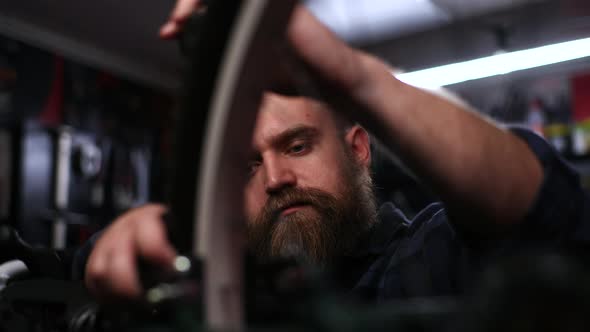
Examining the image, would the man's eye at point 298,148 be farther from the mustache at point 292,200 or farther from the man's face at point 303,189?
the mustache at point 292,200

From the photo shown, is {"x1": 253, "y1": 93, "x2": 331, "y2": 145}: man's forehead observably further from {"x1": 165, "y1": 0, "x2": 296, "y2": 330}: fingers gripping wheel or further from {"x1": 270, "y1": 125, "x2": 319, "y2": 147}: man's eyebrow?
{"x1": 165, "y1": 0, "x2": 296, "y2": 330}: fingers gripping wheel

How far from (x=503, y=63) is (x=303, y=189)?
2729mm

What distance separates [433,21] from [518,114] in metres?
0.94

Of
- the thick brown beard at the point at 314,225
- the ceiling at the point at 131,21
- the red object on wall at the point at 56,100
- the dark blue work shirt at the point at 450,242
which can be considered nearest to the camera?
the dark blue work shirt at the point at 450,242

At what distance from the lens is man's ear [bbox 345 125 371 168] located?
1513 millimetres

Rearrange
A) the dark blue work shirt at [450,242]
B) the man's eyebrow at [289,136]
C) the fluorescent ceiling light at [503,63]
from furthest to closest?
the fluorescent ceiling light at [503,63] < the man's eyebrow at [289,136] < the dark blue work shirt at [450,242]

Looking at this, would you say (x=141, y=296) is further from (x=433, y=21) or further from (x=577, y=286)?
(x=433, y=21)

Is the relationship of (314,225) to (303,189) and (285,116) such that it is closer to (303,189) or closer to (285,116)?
(303,189)

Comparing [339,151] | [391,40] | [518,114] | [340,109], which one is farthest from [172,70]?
[340,109]

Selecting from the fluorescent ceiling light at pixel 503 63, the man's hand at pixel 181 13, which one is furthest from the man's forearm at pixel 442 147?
the fluorescent ceiling light at pixel 503 63

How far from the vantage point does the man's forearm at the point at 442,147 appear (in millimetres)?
403

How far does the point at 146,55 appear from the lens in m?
4.53

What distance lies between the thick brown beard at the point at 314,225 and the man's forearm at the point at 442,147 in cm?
79

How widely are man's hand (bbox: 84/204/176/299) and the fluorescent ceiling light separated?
2968mm
